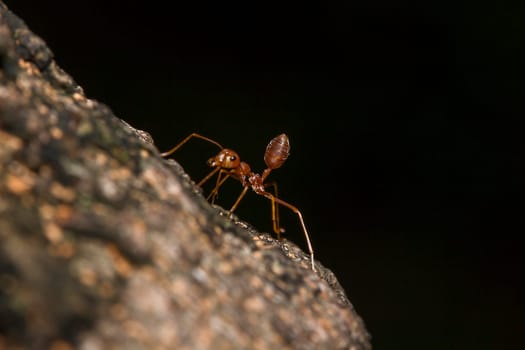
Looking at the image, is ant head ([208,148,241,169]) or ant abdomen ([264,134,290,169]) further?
ant abdomen ([264,134,290,169])

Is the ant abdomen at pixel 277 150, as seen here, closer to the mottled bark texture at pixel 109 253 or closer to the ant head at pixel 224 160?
the ant head at pixel 224 160

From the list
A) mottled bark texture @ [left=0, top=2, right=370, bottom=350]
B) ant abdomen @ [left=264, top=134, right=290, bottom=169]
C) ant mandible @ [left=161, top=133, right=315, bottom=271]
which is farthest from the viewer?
ant abdomen @ [left=264, top=134, right=290, bottom=169]

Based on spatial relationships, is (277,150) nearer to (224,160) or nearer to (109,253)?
(224,160)

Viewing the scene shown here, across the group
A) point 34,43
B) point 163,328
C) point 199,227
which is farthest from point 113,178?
point 34,43

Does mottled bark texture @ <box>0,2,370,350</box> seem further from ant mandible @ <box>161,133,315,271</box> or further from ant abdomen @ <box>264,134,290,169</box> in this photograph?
ant abdomen @ <box>264,134,290,169</box>

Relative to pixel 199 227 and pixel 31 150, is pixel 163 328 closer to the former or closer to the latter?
pixel 199 227

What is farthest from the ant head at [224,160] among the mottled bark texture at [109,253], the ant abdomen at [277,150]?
the mottled bark texture at [109,253]

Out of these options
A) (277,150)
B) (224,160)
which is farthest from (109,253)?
(277,150)

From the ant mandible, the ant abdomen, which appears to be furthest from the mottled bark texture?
the ant abdomen
